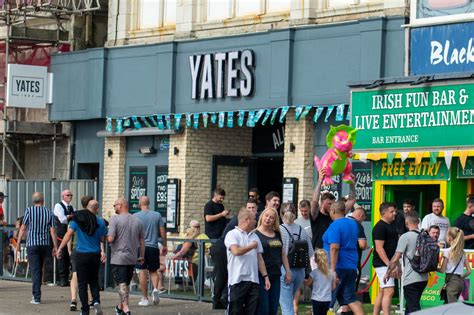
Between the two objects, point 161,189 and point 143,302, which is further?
point 161,189

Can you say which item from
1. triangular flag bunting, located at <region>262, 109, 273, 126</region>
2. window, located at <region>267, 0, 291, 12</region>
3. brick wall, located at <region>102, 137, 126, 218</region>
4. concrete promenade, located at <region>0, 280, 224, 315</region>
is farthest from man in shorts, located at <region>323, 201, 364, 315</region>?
brick wall, located at <region>102, 137, 126, 218</region>

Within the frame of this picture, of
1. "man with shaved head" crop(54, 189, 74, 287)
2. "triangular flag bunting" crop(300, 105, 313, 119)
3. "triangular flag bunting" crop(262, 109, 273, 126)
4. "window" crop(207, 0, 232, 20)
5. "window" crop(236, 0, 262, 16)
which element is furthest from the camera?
"window" crop(207, 0, 232, 20)

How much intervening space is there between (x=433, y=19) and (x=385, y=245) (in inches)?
208

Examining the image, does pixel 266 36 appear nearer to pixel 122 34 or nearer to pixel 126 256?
pixel 122 34

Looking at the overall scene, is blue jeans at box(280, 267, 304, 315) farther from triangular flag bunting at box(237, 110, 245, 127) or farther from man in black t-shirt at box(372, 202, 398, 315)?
triangular flag bunting at box(237, 110, 245, 127)

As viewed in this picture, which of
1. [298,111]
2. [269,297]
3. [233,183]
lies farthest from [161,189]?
[269,297]

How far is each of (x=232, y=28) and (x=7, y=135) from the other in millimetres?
6651

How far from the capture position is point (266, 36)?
1019 inches

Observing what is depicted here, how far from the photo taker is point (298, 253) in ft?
54.3

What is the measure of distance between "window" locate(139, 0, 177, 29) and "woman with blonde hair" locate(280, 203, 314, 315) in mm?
12668

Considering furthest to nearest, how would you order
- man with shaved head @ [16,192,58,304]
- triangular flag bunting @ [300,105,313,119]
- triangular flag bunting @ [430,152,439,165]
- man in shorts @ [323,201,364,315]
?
triangular flag bunting @ [300,105,313,119]
man with shaved head @ [16,192,58,304]
triangular flag bunting @ [430,152,439,165]
man in shorts @ [323,201,364,315]

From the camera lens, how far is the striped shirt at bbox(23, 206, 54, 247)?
21.5 metres

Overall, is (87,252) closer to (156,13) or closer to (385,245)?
(385,245)

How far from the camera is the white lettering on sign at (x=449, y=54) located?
2084 centimetres
